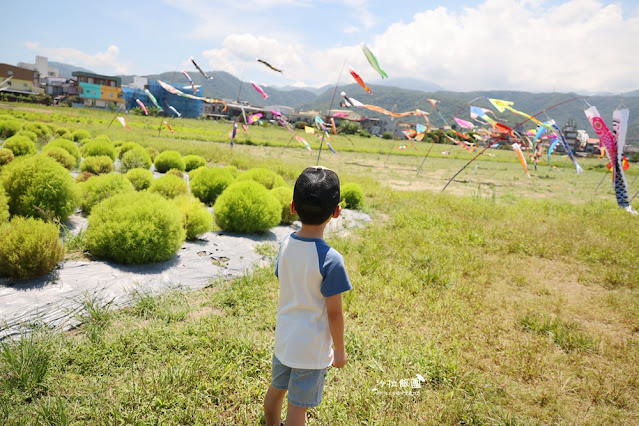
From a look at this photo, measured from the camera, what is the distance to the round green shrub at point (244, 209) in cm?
558

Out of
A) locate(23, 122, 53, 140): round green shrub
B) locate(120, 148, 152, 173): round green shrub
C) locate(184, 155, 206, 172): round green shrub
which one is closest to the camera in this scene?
locate(120, 148, 152, 173): round green shrub

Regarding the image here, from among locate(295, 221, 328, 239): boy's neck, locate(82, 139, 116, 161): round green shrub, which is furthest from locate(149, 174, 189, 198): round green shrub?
locate(295, 221, 328, 239): boy's neck

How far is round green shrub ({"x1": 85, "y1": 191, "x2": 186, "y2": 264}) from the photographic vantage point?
399 cm

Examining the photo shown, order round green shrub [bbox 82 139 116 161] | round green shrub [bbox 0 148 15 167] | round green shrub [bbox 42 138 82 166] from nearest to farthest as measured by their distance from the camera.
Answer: round green shrub [bbox 0 148 15 167] → round green shrub [bbox 42 138 82 166] → round green shrub [bbox 82 139 116 161]

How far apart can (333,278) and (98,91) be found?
251 ft

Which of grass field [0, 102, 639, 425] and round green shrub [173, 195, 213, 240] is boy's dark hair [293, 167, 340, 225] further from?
round green shrub [173, 195, 213, 240]

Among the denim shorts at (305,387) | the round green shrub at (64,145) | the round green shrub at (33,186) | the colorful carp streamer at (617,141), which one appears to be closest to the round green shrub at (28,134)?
the round green shrub at (64,145)

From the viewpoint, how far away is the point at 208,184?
24.1 ft

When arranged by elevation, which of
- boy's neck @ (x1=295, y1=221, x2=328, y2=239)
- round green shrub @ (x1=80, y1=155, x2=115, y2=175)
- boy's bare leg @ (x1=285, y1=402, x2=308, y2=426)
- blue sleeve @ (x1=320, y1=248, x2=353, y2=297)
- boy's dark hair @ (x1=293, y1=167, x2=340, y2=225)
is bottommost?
boy's bare leg @ (x1=285, y1=402, x2=308, y2=426)

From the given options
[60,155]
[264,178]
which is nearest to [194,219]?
[264,178]

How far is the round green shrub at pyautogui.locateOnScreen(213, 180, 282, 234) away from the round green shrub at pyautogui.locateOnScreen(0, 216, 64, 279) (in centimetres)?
240

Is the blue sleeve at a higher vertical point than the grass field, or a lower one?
higher

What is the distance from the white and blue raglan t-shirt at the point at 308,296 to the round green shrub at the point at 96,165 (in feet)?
27.0

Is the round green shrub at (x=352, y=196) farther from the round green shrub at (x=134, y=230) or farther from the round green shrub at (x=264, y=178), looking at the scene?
the round green shrub at (x=134, y=230)
